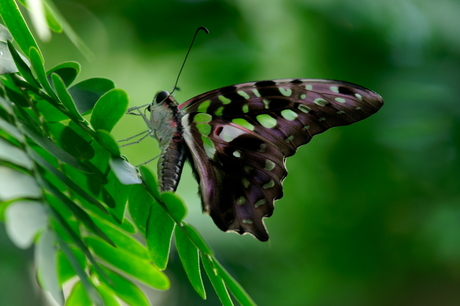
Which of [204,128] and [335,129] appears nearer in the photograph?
[204,128]

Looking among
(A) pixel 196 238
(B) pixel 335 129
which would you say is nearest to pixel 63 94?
(A) pixel 196 238

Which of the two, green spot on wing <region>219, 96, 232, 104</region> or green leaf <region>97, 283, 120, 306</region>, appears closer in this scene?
green leaf <region>97, 283, 120, 306</region>

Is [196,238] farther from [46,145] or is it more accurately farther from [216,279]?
[46,145]

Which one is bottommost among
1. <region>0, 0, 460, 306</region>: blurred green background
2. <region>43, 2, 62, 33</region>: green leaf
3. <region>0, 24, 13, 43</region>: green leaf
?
<region>0, 0, 460, 306</region>: blurred green background

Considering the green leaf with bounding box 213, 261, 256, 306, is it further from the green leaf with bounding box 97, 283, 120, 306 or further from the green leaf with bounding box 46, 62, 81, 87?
the green leaf with bounding box 46, 62, 81, 87

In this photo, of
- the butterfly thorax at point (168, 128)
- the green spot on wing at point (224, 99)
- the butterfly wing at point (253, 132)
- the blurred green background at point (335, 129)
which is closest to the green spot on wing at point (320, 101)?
the butterfly wing at point (253, 132)

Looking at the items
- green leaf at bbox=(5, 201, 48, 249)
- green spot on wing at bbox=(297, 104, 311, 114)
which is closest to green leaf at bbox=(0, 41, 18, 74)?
green leaf at bbox=(5, 201, 48, 249)
